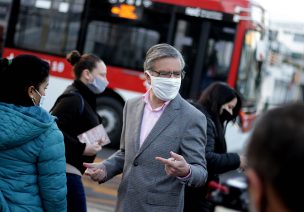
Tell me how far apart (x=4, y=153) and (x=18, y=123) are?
0.50 ft

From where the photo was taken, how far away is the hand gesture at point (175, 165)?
3115mm

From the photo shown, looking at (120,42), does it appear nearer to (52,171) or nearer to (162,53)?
(162,53)

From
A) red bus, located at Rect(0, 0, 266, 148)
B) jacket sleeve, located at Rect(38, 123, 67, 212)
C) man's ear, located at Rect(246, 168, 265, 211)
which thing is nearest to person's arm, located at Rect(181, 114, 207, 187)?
jacket sleeve, located at Rect(38, 123, 67, 212)

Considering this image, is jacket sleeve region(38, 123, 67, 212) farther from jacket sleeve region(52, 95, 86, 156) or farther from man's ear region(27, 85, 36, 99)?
jacket sleeve region(52, 95, 86, 156)

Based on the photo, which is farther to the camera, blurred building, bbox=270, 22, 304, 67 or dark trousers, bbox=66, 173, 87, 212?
blurred building, bbox=270, 22, 304, 67

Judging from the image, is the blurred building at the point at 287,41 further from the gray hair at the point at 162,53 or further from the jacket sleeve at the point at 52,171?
the jacket sleeve at the point at 52,171

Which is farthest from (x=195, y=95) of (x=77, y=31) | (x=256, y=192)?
(x=256, y=192)

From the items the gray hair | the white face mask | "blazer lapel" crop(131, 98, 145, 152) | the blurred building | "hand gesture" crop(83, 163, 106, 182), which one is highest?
the blurred building

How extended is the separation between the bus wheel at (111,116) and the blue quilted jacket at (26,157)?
9950 mm

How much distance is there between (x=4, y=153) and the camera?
3139 millimetres

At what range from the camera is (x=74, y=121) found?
4.12m

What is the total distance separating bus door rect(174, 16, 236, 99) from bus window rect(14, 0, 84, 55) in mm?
2039

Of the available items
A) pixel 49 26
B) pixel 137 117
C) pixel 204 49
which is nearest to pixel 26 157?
pixel 137 117

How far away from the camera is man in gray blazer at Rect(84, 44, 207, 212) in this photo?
11.1 ft
